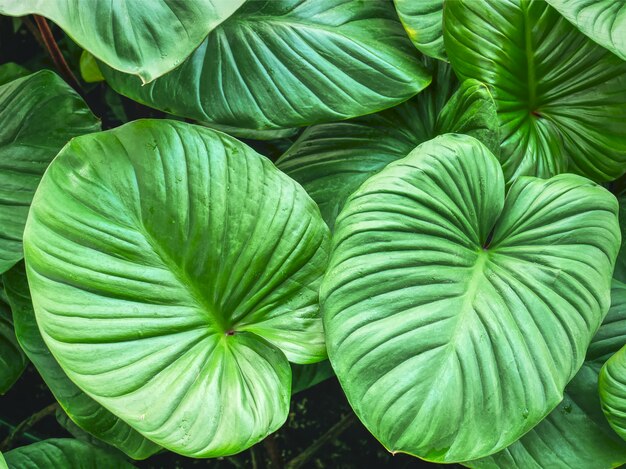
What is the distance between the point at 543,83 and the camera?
0.90 m

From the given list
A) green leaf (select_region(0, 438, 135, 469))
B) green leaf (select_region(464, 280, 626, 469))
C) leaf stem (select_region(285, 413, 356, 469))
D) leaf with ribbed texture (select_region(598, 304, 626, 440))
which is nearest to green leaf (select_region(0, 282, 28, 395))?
green leaf (select_region(0, 438, 135, 469))

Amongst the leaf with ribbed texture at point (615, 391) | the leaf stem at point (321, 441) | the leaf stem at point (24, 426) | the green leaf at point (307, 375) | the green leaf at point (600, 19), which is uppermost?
the green leaf at point (600, 19)

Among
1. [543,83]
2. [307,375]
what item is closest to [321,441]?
[307,375]

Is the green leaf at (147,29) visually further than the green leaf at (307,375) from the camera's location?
No

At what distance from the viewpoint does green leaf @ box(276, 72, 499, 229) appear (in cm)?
91

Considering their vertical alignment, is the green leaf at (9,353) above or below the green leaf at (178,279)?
below

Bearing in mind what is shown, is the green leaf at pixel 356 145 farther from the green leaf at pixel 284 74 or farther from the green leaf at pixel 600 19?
the green leaf at pixel 600 19

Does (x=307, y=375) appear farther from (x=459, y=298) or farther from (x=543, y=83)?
(x=543, y=83)

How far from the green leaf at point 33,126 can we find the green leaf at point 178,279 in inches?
7.3

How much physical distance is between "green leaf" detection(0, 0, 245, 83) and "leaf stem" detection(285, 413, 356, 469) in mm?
740

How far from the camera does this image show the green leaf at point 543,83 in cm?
85

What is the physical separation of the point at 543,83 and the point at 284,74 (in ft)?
1.16

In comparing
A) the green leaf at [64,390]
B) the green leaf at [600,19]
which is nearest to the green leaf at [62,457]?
the green leaf at [64,390]

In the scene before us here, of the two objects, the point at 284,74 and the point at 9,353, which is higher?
the point at 284,74
